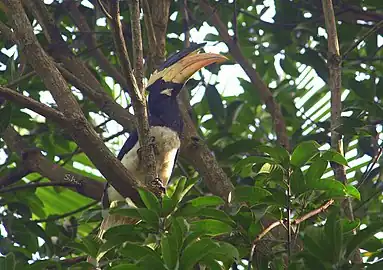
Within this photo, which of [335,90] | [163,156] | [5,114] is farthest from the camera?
[163,156]

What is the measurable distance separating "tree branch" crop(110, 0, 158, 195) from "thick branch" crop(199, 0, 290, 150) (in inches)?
38.9

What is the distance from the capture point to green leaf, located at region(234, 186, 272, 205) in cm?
190

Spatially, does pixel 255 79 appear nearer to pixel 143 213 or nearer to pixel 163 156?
pixel 163 156

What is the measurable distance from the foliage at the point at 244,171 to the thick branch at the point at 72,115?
156mm

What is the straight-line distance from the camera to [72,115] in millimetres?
2121

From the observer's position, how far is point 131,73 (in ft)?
6.81

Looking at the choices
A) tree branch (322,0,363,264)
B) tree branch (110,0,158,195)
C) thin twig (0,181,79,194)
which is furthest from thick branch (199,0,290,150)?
tree branch (110,0,158,195)

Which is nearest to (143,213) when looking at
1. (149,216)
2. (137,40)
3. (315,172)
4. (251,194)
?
(149,216)

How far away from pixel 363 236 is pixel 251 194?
311 millimetres

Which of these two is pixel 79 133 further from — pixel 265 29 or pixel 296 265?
pixel 265 29

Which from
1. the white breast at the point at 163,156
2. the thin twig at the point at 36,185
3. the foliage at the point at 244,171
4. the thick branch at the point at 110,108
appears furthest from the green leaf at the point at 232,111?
the thin twig at the point at 36,185

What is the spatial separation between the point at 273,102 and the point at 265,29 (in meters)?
0.34

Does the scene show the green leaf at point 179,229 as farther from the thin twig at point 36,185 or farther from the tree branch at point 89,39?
the tree branch at point 89,39

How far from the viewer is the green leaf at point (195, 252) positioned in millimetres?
1675
